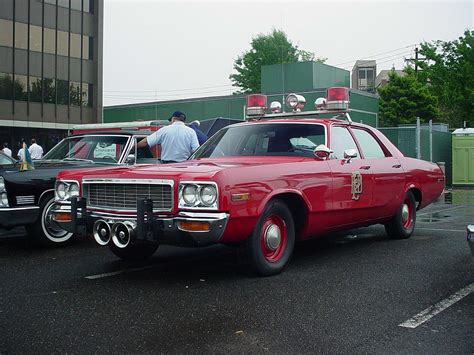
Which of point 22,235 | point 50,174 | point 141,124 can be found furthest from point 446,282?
point 141,124

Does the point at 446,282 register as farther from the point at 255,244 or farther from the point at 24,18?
Answer: the point at 24,18

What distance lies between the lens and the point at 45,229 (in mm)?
7090

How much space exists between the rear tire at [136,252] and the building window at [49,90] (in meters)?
31.0

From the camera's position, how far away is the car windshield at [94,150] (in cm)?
809

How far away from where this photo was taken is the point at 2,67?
1292 inches

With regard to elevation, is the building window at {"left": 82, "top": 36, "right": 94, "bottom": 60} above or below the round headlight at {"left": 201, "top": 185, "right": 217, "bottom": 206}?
above

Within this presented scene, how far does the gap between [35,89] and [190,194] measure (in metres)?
32.3

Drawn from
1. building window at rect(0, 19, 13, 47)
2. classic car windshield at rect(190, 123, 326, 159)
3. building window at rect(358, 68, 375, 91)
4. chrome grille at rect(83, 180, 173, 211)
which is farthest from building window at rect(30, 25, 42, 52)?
building window at rect(358, 68, 375, 91)

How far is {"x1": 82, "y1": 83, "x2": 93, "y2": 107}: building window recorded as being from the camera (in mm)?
37031

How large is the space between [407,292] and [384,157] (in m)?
2.71

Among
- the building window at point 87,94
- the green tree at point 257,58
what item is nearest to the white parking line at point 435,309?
the building window at point 87,94

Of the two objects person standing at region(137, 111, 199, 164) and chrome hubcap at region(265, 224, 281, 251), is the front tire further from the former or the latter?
person standing at region(137, 111, 199, 164)

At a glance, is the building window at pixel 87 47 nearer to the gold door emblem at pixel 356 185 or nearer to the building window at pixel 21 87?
the building window at pixel 21 87

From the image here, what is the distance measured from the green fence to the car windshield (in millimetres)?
12394
